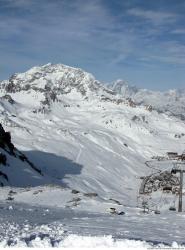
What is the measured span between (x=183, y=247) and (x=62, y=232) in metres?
4.49

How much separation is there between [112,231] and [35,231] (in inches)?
125

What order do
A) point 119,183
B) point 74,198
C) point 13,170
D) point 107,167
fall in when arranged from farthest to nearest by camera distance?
point 107,167 → point 119,183 → point 13,170 → point 74,198

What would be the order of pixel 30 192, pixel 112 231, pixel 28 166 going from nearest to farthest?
pixel 112 231, pixel 30 192, pixel 28 166

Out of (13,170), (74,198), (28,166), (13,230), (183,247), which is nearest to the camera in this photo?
(183,247)

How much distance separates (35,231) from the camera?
1706 cm

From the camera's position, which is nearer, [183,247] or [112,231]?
[183,247]

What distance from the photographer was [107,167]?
587 ft

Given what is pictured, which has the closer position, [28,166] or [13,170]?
[13,170]

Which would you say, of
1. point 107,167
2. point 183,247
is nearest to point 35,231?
point 183,247

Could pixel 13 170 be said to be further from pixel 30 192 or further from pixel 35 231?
pixel 35 231

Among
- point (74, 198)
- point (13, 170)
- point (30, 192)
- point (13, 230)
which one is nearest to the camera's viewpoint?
point (13, 230)

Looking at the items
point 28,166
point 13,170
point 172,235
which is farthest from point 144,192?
point 172,235

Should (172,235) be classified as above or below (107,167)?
below

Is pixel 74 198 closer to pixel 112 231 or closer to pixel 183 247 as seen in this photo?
pixel 112 231
